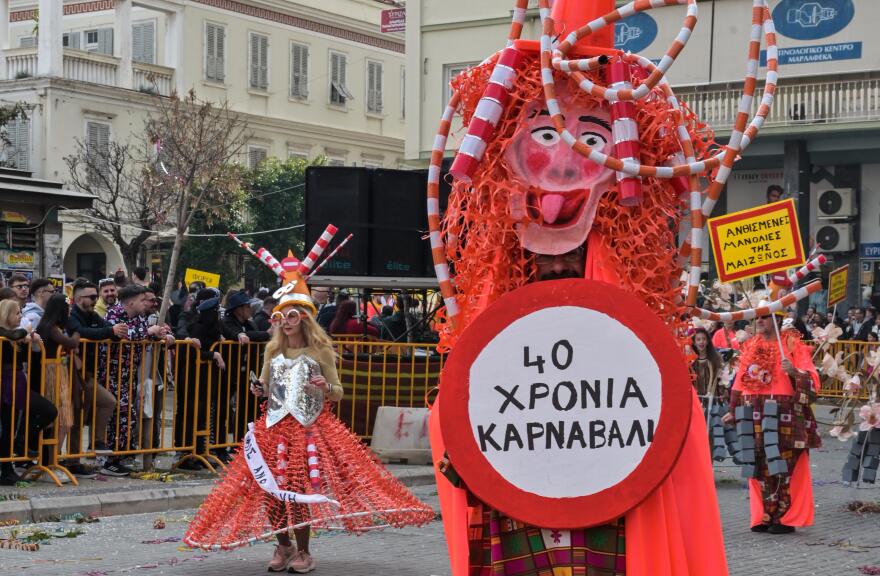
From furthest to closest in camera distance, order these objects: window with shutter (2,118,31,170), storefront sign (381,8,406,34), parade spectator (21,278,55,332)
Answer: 1. window with shutter (2,118,31,170)
2. storefront sign (381,8,406,34)
3. parade spectator (21,278,55,332)

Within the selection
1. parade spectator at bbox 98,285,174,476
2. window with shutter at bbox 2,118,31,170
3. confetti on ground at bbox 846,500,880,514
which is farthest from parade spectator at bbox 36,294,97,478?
window with shutter at bbox 2,118,31,170

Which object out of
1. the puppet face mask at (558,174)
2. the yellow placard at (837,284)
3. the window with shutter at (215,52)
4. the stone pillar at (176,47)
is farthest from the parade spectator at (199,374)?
the window with shutter at (215,52)

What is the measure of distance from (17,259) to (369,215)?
1320 centimetres

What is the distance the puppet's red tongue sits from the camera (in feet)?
16.8

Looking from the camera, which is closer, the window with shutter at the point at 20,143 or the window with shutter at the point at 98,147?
the window with shutter at the point at 98,147

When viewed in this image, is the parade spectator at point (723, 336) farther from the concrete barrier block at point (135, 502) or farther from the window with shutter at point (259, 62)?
the window with shutter at point (259, 62)

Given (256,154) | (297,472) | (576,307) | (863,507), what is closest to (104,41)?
(256,154)

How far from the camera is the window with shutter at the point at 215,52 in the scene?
47.8 meters

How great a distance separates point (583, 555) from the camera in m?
4.92

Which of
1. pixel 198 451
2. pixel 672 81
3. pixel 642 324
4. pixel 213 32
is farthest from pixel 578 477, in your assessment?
pixel 213 32

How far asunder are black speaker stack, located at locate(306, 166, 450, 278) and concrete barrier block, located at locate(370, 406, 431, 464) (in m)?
2.52

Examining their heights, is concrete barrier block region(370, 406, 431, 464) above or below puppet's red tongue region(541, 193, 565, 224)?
below

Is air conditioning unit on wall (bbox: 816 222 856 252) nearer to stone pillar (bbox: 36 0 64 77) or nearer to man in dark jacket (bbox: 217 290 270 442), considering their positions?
man in dark jacket (bbox: 217 290 270 442)

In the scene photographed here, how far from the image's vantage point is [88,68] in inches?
1718
